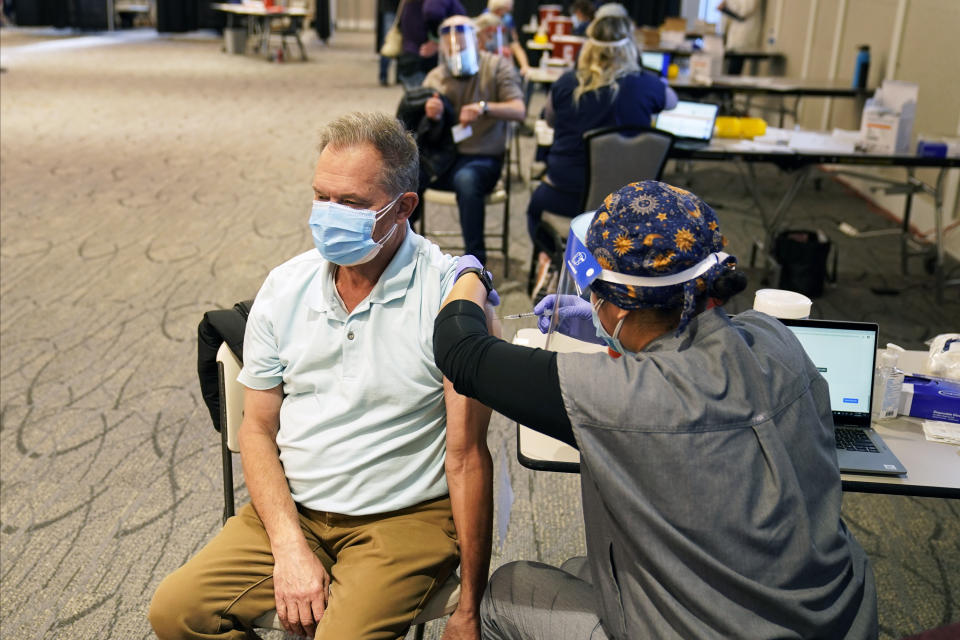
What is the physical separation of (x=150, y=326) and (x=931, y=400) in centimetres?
316

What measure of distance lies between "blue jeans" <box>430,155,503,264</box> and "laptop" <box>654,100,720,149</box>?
89 centimetres

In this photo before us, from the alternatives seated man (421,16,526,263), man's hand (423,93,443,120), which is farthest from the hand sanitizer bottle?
man's hand (423,93,443,120)

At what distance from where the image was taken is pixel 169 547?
2537mm

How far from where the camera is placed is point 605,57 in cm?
422

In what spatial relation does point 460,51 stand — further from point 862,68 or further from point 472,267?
point 862,68

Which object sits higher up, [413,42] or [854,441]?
[413,42]

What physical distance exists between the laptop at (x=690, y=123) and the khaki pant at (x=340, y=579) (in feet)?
11.0

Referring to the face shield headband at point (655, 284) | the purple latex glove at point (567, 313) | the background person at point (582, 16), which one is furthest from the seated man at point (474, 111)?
the background person at point (582, 16)

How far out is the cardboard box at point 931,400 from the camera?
191 centimetres

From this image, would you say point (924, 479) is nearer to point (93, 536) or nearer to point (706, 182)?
point (93, 536)

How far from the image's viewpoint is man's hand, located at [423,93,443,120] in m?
4.31

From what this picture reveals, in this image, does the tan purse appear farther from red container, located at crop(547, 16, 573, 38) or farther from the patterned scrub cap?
the patterned scrub cap

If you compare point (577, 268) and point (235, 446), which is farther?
point (235, 446)

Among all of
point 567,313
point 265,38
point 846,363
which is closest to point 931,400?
point 846,363
